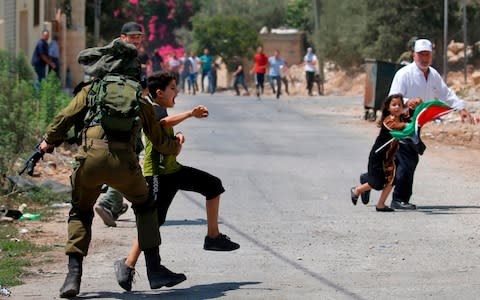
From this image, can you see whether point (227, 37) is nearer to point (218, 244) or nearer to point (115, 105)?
point (218, 244)

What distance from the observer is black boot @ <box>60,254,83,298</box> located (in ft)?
25.7

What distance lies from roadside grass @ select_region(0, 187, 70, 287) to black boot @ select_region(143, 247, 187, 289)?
1.07 m

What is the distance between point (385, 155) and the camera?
12.8m

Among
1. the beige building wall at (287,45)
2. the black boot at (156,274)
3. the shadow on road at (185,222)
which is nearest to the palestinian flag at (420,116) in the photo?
the shadow on road at (185,222)

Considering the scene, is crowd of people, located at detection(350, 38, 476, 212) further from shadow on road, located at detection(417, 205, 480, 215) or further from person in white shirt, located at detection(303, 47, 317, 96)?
person in white shirt, located at detection(303, 47, 317, 96)

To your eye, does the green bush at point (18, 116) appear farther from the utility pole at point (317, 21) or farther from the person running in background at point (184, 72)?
the utility pole at point (317, 21)

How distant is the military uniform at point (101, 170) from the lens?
7781mm

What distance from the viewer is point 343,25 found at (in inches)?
1978

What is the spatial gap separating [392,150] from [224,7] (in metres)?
59.1

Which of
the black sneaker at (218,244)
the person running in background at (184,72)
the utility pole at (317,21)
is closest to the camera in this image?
the black sneaker at (218,244)

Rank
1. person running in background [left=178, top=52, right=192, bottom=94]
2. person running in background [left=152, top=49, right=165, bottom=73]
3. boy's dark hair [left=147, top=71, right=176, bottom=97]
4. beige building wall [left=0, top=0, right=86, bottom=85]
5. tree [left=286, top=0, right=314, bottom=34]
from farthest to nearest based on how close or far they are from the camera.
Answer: tree [left=286, top=0, right=314, bottom=34] < person running in background [left=178, top=52, right=192, bottom=94] < person running in background [left=152, top=49, right=165, bottom=73] < beige building wall [left=0, top=0, right=86, bottom=85] < boy's dark hair [left=147, top=71, right=176, bottom=97]

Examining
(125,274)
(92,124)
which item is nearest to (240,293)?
(125,274)

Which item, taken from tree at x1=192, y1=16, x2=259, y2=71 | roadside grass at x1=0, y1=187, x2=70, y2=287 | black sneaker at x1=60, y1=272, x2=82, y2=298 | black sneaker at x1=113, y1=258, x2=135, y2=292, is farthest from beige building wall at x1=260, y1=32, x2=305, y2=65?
black sneaker at x1=60, y1=272, x2=82, y2=298

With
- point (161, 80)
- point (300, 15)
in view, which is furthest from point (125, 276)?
point (300, 15)
